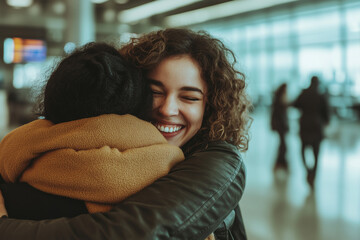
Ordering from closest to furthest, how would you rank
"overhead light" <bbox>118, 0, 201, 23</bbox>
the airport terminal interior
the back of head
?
1. the back of head
2. the airport terminal interior
3. "overhead light" <bbox>118, 0, 201, 23</bbox>

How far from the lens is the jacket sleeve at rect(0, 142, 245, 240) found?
726mm

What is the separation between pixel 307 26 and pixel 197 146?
46.9 ft

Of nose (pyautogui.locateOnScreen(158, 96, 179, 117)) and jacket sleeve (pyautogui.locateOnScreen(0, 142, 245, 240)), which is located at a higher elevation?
nose (pyautogui.locateOnScreen(158, 96, 179, 117))

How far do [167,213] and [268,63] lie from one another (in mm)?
16007

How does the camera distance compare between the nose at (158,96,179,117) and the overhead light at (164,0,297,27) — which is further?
the overhead light at (164,0,297,27)

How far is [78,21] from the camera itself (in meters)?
6.78

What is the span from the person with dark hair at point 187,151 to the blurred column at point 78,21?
19.3 ft

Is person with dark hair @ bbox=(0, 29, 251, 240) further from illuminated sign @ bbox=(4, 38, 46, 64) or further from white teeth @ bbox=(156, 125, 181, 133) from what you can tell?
illuminated sign @ bbox=(4, 38, 46, 64)

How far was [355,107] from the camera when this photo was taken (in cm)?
1297

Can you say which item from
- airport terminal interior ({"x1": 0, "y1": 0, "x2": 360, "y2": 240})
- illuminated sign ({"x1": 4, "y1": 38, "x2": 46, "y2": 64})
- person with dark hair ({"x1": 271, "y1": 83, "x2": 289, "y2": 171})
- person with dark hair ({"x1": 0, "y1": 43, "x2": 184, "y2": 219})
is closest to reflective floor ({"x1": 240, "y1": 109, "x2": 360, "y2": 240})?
airport terminal interior ({"x1": 0, "y1": 0, "x2": 360, "y2": 240})

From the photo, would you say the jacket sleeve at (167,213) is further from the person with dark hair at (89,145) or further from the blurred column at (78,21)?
the blurred column at (78,21)

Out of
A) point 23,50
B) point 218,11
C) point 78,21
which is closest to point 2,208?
point 78,21

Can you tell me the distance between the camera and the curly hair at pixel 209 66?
1.24m

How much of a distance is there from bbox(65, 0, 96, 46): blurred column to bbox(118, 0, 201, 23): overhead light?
13.6 feet
